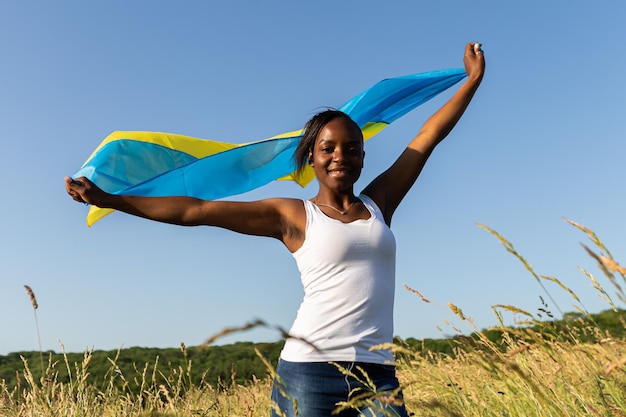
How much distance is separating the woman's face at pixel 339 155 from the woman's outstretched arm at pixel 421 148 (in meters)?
0.30

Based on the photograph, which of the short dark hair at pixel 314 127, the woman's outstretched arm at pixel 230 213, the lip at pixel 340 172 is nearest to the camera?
the woman's outstretched arm at pixel 230 213

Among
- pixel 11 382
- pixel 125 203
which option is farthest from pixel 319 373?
pixel 11 382

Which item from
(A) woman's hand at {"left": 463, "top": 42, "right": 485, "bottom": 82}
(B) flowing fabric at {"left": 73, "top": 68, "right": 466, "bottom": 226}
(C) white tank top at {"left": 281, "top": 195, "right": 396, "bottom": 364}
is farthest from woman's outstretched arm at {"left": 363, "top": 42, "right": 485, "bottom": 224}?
(B) flowing fabric at {"left": 73, "top": 68, "right": 466, "bottom": 226}

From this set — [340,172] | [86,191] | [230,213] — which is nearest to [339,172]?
[340,172]

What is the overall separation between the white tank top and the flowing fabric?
7.01 feet

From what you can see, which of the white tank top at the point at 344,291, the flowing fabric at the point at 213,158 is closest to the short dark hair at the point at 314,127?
the white tank top at the point at 344,291

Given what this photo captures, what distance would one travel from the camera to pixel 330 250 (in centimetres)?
288

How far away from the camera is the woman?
272cm

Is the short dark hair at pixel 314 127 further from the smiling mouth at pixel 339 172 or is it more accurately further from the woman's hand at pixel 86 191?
the woman's hand at pixel 86 191

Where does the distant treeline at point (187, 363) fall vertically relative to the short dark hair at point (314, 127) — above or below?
below

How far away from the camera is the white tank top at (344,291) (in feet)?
9.00

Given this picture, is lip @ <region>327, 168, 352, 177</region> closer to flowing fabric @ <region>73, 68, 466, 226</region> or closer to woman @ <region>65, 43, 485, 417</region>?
woman @ <region>65, 43, 485, 417</region>

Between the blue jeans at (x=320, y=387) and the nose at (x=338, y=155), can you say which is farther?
the nose at (x=338, y=155)

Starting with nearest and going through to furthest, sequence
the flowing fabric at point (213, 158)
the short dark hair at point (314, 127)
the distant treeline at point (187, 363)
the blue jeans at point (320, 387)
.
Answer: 1. the blue jeans at point (320, 387)
2. the short dark hair at point (314, 127)
3. the flowing fabric at point (213, 158)
4. the distant treeline at point (187, 363)
